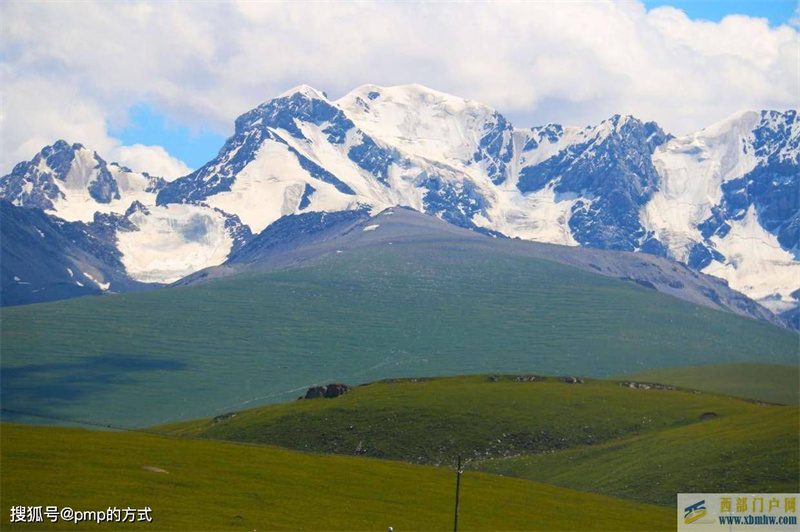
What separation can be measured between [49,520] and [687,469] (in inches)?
3289

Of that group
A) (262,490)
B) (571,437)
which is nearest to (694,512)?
(262,490)

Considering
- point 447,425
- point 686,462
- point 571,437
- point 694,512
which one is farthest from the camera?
point 447,425

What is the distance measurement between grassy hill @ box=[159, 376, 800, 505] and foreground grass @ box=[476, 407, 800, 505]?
16 cm

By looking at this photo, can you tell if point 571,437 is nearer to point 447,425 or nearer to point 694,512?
point 447,425

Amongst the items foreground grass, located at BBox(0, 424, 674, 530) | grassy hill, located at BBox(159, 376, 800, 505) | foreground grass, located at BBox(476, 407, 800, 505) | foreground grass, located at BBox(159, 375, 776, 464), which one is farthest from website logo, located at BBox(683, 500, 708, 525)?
foreground grass, located at BBox(159, 375, 776, 464)

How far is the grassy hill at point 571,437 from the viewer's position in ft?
471

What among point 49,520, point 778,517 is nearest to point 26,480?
point 49,520

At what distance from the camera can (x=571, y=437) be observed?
180 metres

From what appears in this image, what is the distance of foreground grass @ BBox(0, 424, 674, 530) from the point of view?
3693 inches

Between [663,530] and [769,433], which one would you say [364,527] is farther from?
[769,433]

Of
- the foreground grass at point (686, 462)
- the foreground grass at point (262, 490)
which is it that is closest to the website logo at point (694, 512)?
the foreground grass at point (262, 490)

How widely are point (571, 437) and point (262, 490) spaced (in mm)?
83226

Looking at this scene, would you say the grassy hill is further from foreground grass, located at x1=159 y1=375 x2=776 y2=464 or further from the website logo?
the website logo

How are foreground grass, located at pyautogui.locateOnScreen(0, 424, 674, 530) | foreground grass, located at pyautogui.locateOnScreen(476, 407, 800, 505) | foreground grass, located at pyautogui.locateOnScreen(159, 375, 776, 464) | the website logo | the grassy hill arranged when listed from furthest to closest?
foreground grass, located at pyautogui.locateOnScreen(159, 375, 776, 464) → the grassy hill → foreground grass, located at pyautogui.locateOnScreen(476, 407, 800, 505) → the website logo → foreground grass, located at pyautogui.locateOnScreen(0, 424, 674, 530)
